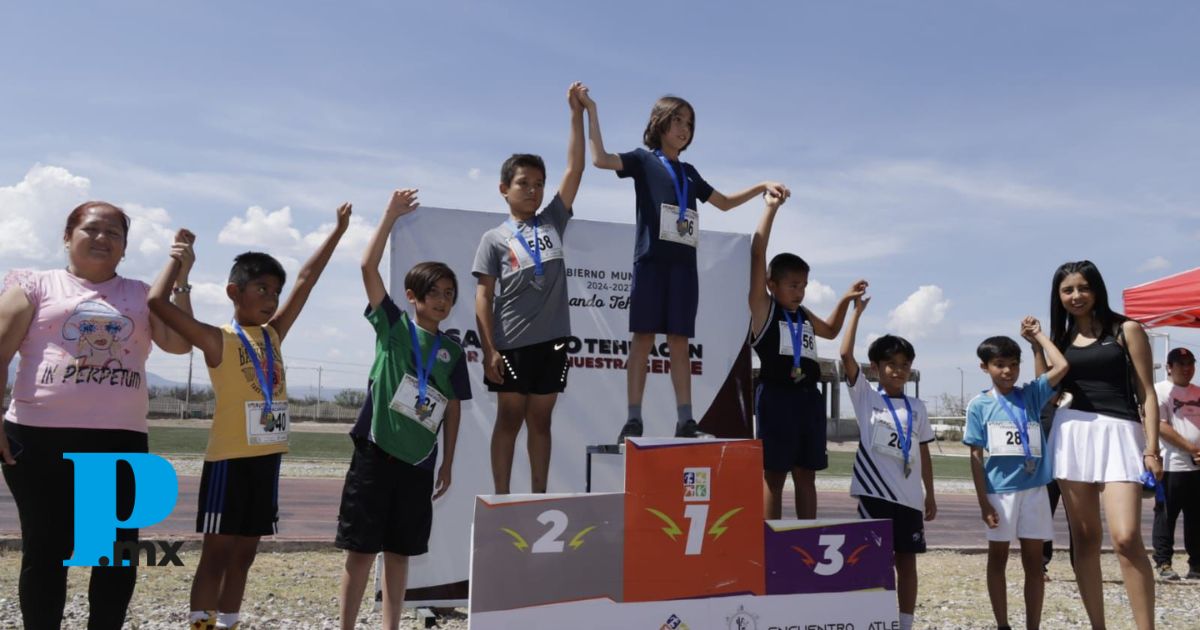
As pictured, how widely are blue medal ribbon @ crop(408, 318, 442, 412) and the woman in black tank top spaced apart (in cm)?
326

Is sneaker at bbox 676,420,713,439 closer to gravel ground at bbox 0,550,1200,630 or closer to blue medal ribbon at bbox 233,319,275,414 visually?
blue medal ribbon at bbox 233,319,275,414

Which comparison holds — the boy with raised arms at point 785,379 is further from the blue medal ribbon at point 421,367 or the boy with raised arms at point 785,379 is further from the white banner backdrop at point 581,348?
the blue medal ribbon at point 421,367

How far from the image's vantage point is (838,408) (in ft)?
161

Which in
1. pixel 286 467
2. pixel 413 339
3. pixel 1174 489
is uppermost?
pixel 413 339

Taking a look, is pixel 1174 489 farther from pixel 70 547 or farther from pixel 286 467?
pixel 286 467

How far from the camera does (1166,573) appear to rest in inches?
314

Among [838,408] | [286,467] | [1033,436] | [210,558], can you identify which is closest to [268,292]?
[210,558]

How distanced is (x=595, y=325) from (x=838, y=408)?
45.1 meters

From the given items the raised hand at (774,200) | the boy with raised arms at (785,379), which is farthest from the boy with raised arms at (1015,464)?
the raised hand at (774,200)

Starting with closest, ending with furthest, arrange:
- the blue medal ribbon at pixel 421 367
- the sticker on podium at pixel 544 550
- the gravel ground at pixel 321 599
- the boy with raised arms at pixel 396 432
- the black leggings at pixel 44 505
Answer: the black leggings at pixel 44 505 → the sticker on podium at pixel 544 550 → the boy with raised arms at pixel 396 432 → the blue medal ribbon at pixel 421 367 → the gravel ground at pixel 321 599

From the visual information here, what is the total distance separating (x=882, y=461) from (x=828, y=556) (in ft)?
3.13

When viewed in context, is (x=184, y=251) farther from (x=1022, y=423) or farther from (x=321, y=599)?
(x=1022, y=423)

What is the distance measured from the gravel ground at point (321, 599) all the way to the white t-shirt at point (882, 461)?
5.48ft

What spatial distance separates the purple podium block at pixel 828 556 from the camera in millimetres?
3998
